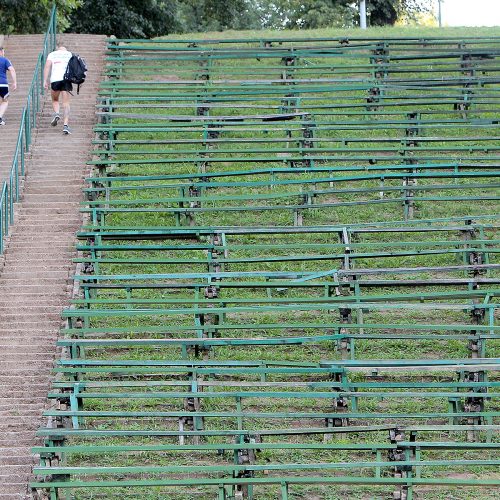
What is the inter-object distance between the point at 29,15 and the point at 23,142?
10.3m

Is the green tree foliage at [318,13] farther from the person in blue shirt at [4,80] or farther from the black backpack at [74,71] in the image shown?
the person in blue shirt at [4,80]

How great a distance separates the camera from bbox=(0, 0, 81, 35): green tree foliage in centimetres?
2766

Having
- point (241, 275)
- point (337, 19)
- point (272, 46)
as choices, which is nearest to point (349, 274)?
point (241, 275)

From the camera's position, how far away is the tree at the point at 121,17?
105 feet

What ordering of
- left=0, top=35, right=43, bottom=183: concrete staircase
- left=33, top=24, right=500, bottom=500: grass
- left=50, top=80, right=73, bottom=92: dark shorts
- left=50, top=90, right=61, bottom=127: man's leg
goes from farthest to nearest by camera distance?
left=50, top=90, right=61, bottom=127: man's leg, left=50, top=80, right=73, bottom=92: dark shorts, left=0, top=35, right=43, bottom=183: concrete staircase, left=33, top=24, right=500, bottom=500: grass

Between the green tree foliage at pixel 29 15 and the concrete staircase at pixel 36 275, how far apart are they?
5.76m

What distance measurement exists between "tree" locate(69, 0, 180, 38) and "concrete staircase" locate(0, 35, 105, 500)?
10.0 m

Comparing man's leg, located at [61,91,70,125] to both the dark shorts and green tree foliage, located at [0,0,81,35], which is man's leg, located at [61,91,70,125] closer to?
the dark shorts

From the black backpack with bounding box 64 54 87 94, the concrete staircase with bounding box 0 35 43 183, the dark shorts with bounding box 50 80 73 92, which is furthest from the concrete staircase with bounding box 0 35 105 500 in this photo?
the black backpack with bounding box 64 54 87 94

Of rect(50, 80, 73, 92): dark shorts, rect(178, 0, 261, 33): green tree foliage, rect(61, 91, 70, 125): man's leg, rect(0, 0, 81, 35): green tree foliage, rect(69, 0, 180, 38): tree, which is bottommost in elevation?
rect(61, 91, 70, 125): man's leg

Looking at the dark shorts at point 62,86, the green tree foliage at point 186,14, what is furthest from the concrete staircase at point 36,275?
the green tree foliage at point 186,14

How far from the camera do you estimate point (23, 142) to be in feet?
63.0

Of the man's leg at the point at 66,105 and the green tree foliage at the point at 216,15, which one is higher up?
the green tree foliage at the point at 216,15

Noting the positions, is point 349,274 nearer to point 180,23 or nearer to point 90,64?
point 90,64
